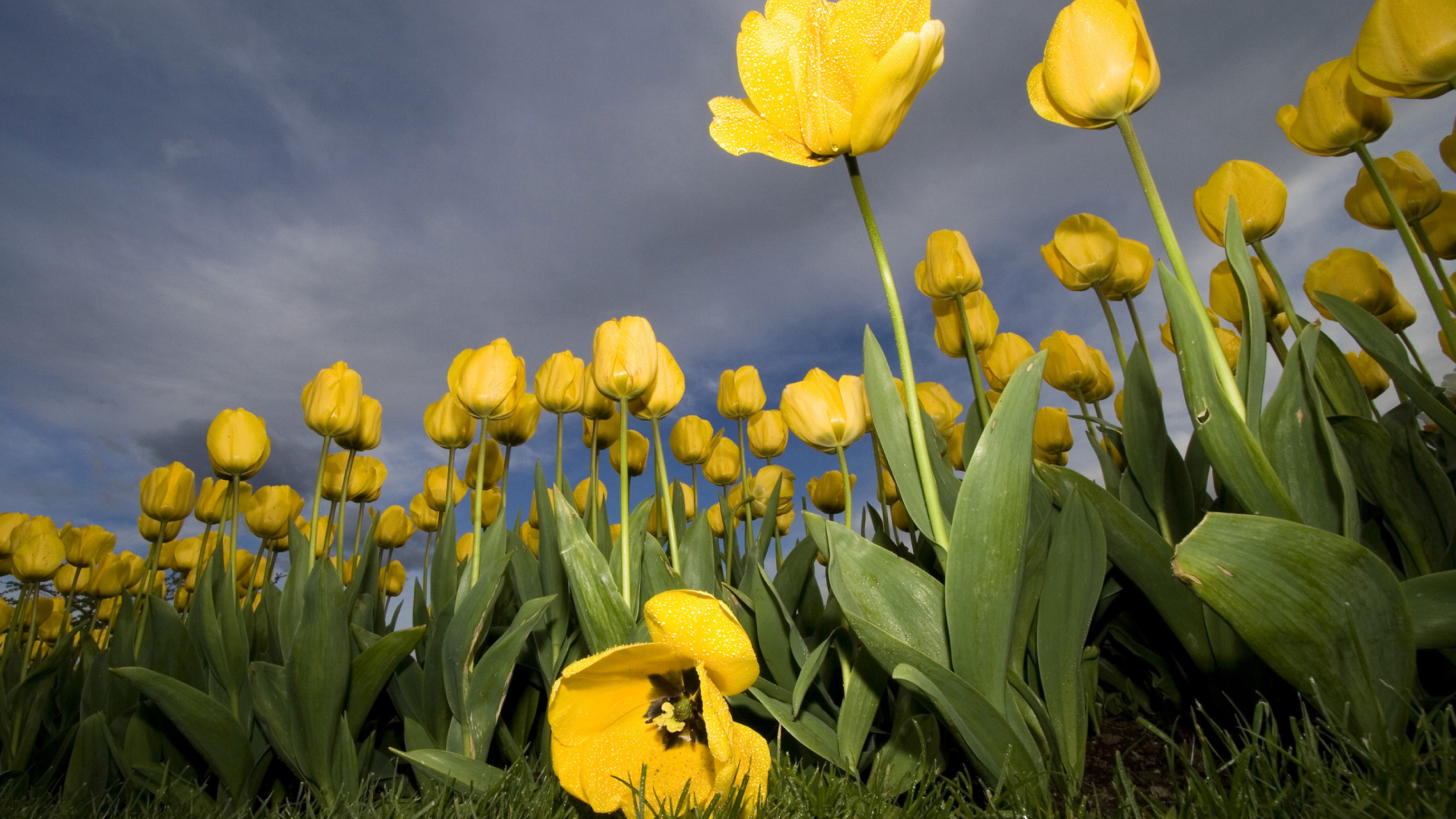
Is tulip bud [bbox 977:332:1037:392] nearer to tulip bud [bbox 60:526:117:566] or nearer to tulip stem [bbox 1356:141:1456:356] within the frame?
tulip stem [bbox 1356:141:1456:356]

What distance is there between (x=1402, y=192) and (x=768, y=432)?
2262mm

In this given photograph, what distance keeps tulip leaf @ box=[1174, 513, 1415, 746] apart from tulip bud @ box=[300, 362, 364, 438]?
2393 millimetres

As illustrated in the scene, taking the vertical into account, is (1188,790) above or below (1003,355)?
below

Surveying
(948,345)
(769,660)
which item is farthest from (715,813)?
(948,345)

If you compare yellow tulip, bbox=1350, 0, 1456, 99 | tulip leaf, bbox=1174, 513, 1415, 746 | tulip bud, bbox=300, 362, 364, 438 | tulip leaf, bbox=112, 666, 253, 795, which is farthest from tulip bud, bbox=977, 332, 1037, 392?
tulip leaf, bbox=112, 666, 253, 795

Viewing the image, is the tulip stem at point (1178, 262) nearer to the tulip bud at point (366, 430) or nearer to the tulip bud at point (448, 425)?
the tulip bud at point (448, 425)

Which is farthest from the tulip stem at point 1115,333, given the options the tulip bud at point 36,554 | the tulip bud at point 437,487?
the tulip bud at point 36,554

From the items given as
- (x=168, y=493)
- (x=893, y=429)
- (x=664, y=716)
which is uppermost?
(x=168, y=493)

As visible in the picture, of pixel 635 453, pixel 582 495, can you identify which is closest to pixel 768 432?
pixel 635 453

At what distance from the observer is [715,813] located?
3.24 feet

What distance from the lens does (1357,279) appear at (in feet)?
6.66

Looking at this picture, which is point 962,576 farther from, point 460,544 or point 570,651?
point 460,544

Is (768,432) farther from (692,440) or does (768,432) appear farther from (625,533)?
(625,533)

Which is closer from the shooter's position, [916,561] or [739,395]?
[916,561]
